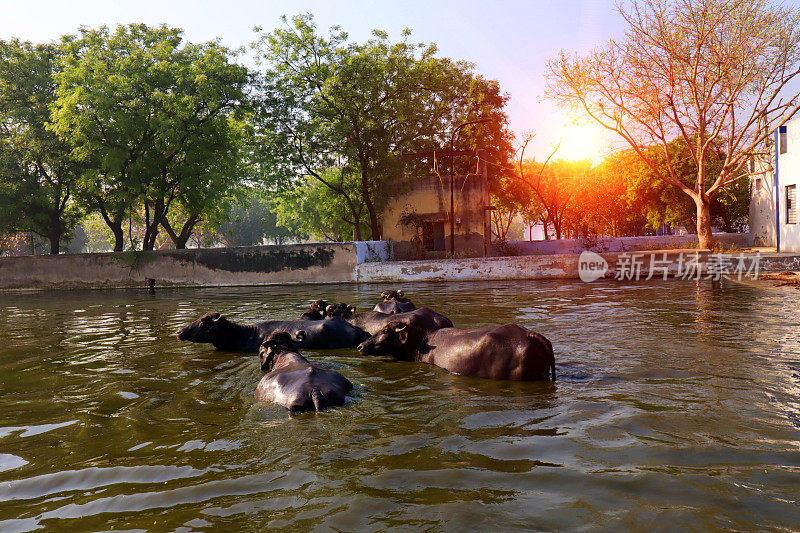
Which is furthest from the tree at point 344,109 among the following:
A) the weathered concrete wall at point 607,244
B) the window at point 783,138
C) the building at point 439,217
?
the window at point 783,138

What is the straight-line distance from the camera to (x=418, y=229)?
32.4m

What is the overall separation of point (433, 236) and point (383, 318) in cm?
2455

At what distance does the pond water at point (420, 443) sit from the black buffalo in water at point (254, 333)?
0.36m

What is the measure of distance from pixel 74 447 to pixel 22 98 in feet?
115

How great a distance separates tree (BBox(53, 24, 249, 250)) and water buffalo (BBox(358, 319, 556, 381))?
23.7 m

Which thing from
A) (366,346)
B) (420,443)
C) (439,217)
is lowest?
(420,443)

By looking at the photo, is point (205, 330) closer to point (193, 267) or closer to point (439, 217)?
point (193, 267)


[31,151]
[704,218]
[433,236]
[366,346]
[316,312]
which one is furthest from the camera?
[433,236]

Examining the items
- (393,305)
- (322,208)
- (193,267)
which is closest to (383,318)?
(393,305)

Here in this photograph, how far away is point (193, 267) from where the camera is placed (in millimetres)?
24812

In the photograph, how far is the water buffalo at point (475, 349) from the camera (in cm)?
559

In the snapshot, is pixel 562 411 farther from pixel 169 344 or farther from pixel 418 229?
pixel 418 229

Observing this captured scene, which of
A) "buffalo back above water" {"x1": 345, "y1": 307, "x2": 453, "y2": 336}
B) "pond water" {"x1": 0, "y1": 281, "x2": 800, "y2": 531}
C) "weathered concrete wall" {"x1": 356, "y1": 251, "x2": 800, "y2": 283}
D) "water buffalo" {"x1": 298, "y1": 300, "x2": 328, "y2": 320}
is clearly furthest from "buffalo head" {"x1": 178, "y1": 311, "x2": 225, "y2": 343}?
"weathered concrete wall" {"x1": 356, "y1": 251, "x2": 800, "y2": 283}

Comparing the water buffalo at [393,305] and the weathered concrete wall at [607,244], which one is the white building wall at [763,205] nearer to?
the weathered concrete wall at [607,244]
